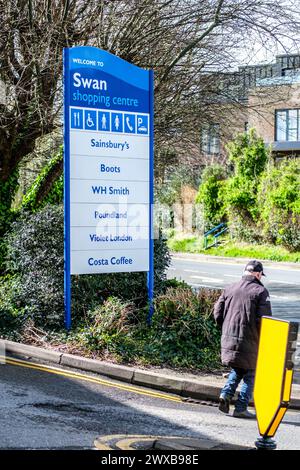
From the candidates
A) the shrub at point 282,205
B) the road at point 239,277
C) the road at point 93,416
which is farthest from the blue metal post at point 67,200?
the shrub at point 282,205

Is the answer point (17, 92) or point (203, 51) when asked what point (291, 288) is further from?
point (17, 92)

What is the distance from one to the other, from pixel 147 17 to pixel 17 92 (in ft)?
9.13

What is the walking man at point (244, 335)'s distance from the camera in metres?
8.25

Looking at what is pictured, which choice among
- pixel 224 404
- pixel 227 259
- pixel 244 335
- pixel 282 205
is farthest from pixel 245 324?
pixel 282 205

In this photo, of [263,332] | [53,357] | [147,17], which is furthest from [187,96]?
[263,332]

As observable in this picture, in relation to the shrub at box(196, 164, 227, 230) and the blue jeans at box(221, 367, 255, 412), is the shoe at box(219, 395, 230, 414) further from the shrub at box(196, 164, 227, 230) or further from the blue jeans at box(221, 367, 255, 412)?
→ the shrub at box(196, 164, 227, 230)

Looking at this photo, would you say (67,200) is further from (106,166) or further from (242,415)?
(242,415)

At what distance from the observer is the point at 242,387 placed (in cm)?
838

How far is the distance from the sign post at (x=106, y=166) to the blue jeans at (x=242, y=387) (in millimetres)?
3609

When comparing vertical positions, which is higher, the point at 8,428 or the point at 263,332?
the point at 263,332

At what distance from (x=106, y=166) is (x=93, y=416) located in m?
5.07

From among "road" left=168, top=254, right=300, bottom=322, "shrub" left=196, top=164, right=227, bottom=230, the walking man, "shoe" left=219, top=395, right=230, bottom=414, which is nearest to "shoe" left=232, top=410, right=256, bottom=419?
the walking man

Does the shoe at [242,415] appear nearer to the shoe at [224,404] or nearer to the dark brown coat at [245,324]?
the shoe at [224,404]

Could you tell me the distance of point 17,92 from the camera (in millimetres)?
14516
